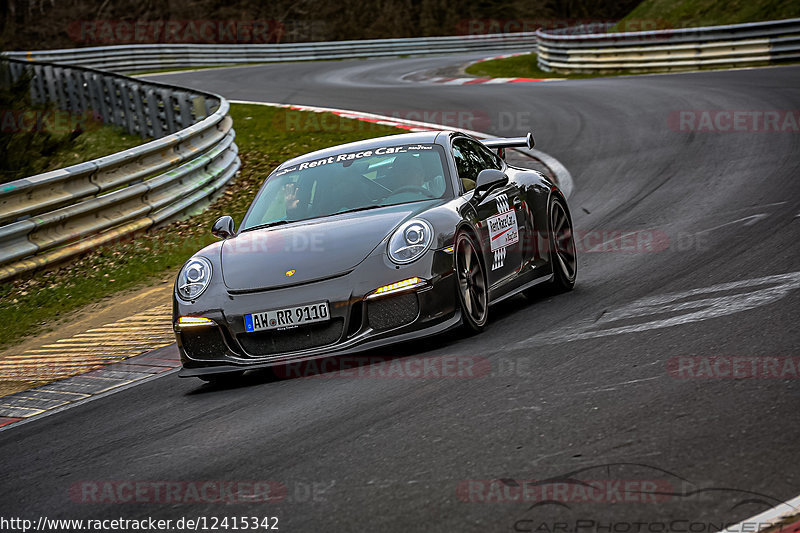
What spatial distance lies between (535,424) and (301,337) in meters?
2.03

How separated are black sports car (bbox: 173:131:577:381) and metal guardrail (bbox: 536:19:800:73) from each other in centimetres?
1744

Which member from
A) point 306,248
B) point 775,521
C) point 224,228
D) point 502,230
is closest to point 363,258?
point 306,248

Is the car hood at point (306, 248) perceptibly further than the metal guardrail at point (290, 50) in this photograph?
No

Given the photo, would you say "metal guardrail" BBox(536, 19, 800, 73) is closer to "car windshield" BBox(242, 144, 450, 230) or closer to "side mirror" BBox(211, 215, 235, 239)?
"car windshield" BBox(242, 144, 450, 230)

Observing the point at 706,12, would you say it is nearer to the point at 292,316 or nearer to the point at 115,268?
the point at 115,268

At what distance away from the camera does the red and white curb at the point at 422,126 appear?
13.1m

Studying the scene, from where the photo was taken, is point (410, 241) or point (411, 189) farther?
point (411, 189)

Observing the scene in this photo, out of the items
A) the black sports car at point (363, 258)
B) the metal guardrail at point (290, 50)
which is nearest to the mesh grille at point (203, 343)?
the black sports car at point (363, 258)

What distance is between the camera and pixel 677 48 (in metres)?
25.1

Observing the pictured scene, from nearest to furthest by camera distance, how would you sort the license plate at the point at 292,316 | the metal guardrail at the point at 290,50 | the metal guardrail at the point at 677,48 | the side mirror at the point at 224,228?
the license plate at the point at 292,316 → the side mirror at the point at 224,228 → the metal guardrail at the point at 677,48 → the metal guardrail at the point at 290,50

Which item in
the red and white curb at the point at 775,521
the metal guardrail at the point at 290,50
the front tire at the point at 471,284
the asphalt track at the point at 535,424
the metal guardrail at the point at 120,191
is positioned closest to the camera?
the red and white curb at the point at 775,521

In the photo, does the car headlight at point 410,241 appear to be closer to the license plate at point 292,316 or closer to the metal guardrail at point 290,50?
the license plate at point 292,316

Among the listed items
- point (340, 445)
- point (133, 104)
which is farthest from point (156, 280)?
point (133, 104)

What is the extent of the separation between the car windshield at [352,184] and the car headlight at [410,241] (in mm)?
688
